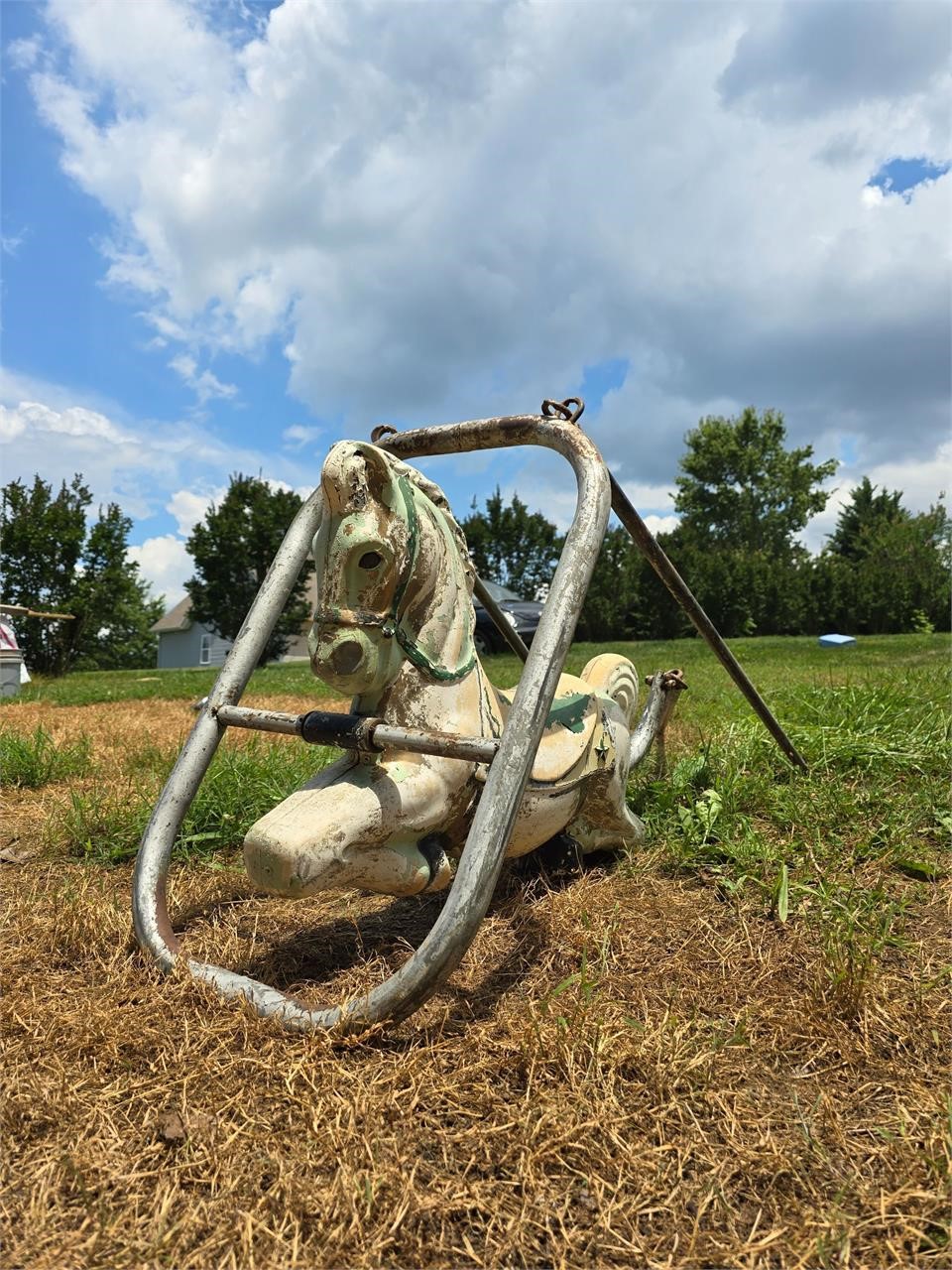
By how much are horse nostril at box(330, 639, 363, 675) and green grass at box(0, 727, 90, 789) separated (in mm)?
2683

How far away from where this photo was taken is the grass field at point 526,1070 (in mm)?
1119

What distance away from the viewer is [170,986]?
1.64 metres

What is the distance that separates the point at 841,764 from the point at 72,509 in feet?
50.8

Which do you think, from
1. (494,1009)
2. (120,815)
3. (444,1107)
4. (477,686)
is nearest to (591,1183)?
(444,1107)

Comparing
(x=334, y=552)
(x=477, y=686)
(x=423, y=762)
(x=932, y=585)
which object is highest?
(x=932, y=585)

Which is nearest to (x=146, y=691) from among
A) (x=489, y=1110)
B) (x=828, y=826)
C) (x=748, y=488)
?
(x=828, y=826)

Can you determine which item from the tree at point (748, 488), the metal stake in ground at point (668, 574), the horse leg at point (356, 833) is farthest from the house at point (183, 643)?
the horse leg at point (356, 833)

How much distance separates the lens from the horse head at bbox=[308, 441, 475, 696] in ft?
5.28

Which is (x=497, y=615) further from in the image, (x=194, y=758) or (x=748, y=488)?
(x=748, y=488)

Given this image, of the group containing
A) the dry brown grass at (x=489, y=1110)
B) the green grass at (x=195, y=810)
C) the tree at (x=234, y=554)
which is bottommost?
the dry brown grass at (x=489, y=1110)

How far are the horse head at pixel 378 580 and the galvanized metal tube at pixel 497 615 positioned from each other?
1.08 ft

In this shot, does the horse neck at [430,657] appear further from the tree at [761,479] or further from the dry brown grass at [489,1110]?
the tree at [761,479]

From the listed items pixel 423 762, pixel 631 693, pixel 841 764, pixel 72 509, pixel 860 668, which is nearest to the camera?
pixel 423 762

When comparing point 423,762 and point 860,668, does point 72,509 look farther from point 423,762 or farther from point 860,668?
point 423,762
